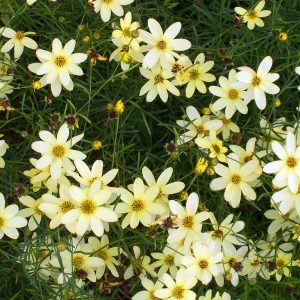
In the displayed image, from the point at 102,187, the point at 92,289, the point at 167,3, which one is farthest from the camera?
the point at 167,3

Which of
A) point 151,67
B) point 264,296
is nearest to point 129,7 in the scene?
point 151,67

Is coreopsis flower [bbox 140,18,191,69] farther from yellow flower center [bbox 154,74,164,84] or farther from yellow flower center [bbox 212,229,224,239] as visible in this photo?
yellow flower center [bbox 212,229,224,239]

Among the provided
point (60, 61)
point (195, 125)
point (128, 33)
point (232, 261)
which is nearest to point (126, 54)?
point (128, 33)

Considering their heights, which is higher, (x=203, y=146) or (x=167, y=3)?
(x=167, y=3)

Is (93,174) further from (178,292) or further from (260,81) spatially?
(260,81)

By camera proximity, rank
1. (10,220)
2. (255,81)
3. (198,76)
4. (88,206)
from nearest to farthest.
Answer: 1. (88,206)
2. (10,220)
3. (255,81)
4. (198,76)

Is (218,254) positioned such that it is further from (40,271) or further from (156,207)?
(40,271)

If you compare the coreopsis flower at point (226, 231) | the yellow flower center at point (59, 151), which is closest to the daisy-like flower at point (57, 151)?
the yellow flower center at point (59, 151)
